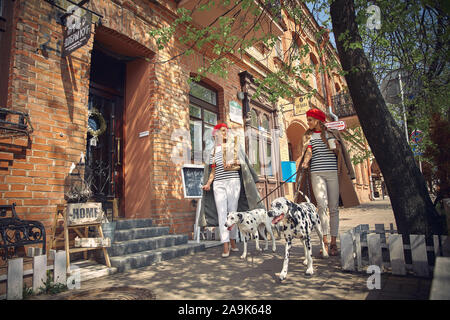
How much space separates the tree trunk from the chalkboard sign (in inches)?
149

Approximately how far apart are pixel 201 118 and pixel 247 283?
5395 mm

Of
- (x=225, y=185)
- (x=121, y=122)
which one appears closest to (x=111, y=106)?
(x=121, y=122)

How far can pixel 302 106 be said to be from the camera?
1063 centimetres

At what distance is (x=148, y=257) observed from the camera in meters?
4.34

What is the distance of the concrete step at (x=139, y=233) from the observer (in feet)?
Result: 15.3

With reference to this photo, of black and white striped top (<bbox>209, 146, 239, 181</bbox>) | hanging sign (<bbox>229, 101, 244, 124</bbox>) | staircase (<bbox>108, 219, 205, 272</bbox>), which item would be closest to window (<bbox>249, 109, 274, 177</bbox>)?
hanging sign (<bbox>229, 101, 244, 124</bbox>)

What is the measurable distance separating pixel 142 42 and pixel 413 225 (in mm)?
5840

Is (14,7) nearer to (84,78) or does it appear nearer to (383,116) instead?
(84,78)

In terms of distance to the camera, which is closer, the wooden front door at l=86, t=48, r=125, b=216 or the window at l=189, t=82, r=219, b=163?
the wooden front door at l=86, t=48, r=125, b=216

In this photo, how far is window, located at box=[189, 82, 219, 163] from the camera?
24.2 feet

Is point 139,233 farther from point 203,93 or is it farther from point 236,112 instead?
point 236,112

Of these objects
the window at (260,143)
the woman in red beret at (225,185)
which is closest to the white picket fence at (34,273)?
the woman in red beret at (225,185)

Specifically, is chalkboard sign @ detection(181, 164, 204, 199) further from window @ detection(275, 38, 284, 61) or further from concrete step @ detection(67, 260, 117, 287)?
window @ detection(275, 38, 284, 61)

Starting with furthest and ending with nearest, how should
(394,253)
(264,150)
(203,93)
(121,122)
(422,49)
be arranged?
(264,150), (203,93), (121,122), (422,49), (394,253)
